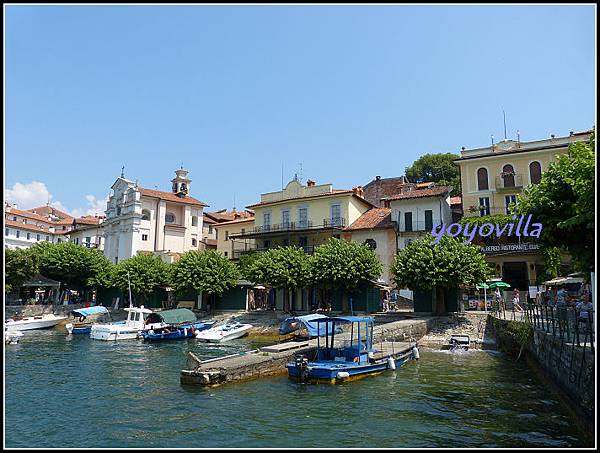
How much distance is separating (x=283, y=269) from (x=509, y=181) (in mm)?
23297

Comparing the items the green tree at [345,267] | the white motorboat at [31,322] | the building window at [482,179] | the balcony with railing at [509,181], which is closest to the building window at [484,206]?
the building window at [482,179]

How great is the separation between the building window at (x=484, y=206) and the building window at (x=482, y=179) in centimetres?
113

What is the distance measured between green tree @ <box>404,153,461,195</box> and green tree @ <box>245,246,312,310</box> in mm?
32953

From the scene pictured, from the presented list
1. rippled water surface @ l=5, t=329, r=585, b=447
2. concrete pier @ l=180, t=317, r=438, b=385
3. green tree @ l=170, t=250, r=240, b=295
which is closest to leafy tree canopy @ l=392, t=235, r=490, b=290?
concrete pier @ l=180, t=317, r=438, b=385

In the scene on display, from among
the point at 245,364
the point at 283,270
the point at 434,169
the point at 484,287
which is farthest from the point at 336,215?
the point at 245,364

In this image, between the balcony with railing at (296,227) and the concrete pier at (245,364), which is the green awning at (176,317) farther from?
the concrete pier at (245,364)

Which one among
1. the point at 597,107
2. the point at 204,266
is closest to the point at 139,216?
the point at 204,266

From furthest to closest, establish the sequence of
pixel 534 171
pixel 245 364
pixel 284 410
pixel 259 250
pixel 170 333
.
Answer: pixel 259 250 < pixel 534 171 < pixel 170 333 < pixel 245 364 < pixel 284 410

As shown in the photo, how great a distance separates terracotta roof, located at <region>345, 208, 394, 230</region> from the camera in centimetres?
4775

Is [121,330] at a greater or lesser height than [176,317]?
lesser

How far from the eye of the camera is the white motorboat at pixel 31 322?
41.5m

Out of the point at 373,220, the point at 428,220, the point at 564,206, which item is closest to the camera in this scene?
the point at 564,206

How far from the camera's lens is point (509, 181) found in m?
44.5

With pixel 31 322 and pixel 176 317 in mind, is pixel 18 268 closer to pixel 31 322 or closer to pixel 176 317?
pixel 31 322
